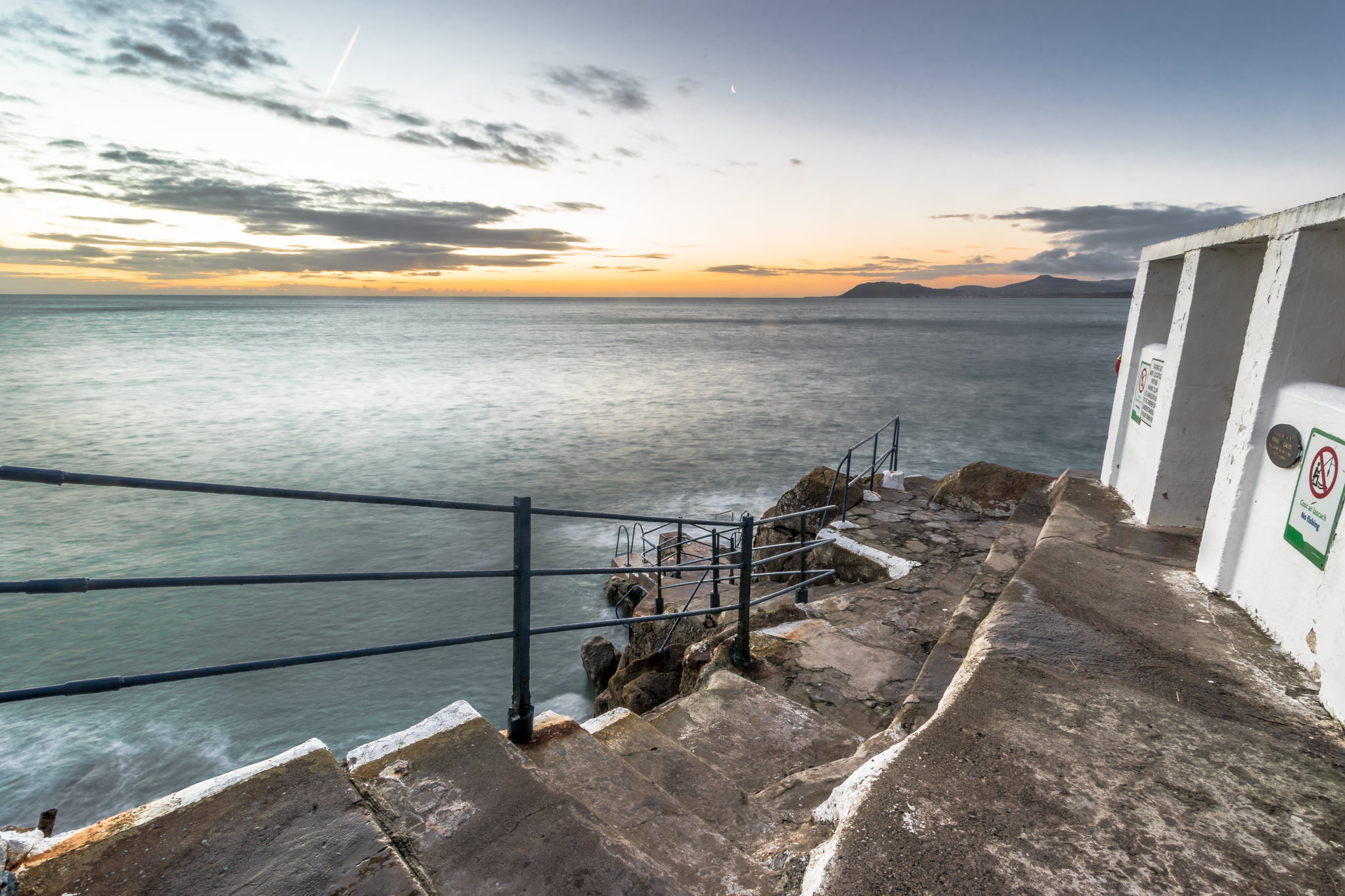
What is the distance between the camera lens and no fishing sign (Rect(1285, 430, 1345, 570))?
3105mm

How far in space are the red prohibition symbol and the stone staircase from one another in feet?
6.91

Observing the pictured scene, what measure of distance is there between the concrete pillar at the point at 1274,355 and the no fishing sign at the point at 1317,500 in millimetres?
135

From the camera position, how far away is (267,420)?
114 ft

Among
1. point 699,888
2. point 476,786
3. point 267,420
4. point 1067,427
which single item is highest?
point 476,786

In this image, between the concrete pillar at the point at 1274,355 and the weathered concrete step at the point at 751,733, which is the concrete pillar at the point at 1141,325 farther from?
the weathered concrete step at the point at 751,733

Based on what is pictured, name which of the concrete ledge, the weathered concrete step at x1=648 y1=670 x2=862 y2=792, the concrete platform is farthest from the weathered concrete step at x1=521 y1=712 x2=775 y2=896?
the concrete ledge

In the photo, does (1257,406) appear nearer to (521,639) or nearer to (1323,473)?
(1323,473)

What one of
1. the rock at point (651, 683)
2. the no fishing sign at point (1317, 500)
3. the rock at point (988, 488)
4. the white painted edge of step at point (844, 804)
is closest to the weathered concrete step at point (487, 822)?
the white painted edge of step at point (844, 804)

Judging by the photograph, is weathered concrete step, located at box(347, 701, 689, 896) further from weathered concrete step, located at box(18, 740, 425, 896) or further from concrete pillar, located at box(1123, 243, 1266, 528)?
concrete pillar, located at box(1123, 243, 1266, 528)

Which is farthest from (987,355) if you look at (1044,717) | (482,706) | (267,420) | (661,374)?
(1044,717)

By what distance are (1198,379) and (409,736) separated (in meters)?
5.83

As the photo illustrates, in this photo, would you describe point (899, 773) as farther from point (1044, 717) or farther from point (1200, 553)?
point (1200, 553)

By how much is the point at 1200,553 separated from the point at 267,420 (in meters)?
39.0

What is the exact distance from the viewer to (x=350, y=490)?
23250 millimetres
